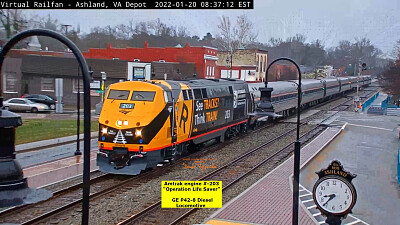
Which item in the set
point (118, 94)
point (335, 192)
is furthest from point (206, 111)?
point (335, 192)

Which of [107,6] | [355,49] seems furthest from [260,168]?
[107,6]

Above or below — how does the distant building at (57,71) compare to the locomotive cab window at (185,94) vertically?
above

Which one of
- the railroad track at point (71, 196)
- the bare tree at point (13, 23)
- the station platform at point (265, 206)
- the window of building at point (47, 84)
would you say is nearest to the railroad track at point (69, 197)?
the railroad track at point (71, 196)

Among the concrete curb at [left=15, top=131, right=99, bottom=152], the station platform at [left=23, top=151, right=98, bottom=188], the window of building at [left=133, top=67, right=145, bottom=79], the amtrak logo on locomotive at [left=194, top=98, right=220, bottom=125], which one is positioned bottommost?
the station platform at [left=23, top=151, right=98, bottom=188]

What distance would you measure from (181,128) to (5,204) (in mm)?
12313

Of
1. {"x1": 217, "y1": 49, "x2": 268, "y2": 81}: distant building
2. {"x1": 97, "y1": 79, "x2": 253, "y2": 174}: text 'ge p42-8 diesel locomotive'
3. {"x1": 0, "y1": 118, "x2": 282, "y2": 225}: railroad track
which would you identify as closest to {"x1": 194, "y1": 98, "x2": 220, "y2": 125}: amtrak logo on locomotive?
{"x1": 97, "y1": 79, "x2": 253, "y2": 174}: text 'ge p42-8 diesel locomotive'

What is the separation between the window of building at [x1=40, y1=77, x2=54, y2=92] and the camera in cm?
3878

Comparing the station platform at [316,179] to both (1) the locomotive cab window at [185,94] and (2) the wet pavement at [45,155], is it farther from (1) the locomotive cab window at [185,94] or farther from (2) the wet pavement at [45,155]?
(2) the wet pavement at [45,155]

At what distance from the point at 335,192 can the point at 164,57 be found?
2597cm

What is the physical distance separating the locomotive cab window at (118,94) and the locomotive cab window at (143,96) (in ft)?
0.85

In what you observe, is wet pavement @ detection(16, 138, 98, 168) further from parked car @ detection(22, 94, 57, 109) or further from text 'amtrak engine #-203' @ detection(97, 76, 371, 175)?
parked car @ detection(22, 94, 57, 109)

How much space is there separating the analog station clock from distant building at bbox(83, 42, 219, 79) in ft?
77.3

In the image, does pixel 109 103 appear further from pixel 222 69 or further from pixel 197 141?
pixel 222 69
